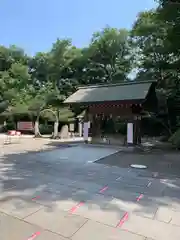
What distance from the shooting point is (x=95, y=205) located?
323 centimetres

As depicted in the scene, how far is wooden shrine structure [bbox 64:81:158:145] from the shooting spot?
425 inches

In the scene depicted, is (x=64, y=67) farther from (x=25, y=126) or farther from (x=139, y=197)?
(x=139, y=197)

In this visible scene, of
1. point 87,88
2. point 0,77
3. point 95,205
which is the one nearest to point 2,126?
point 0,77

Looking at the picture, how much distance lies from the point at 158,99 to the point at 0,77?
21.9 meters

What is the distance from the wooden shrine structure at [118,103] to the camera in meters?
10.8

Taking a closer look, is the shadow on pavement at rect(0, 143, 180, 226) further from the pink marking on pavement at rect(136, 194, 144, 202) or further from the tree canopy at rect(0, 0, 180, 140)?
the tree canopy at rect(0, 0, 180, 140)

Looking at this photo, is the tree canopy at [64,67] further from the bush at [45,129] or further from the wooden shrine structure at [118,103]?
the wooden shrine structure at [118,103]

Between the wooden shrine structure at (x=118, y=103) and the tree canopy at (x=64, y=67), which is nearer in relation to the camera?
the wooden shrine structure at (x=118, y=103)

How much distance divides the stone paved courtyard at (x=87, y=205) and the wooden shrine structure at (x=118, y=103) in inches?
229

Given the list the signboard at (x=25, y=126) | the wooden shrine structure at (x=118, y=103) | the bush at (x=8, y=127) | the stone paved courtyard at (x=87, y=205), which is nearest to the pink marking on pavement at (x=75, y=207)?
the stone paved courtyard at (x=87, y=205)

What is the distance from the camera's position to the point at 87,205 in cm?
322

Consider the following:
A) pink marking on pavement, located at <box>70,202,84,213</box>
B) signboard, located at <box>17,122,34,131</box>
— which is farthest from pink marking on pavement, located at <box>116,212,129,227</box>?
signboard, located at <box>17,122,34,131</box>

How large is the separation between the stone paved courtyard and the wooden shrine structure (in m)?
5.83

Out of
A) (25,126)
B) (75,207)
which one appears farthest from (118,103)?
(25,126)
